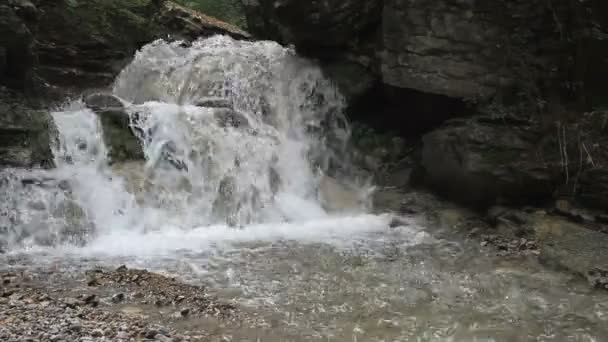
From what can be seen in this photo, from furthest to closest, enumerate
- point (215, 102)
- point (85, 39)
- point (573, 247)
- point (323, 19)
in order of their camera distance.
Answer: point (85, 39) → point (215, 102) → point (323, 19) → point (573, 247)

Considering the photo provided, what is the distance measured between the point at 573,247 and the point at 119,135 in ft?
23.9

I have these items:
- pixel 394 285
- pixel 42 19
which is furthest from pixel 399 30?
pixel 42 19

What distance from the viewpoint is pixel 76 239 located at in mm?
8562

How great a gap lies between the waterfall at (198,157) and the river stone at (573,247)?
2.79 meters

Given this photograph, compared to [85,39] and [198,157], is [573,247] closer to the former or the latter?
[198,157]

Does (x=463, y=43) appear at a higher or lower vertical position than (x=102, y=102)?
higher

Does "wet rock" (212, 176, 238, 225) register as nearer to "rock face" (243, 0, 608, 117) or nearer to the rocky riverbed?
the rocky riverbed

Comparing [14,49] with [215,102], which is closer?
[14,49]

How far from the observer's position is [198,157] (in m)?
10.6

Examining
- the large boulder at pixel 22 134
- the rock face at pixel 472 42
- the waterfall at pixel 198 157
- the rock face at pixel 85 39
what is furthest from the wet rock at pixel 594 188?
the rock face at pixel 85 39

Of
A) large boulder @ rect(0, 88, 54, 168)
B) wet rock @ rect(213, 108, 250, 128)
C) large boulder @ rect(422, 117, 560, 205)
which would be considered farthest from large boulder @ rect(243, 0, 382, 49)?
large boulder @ rect(0, 88, 54, 168)

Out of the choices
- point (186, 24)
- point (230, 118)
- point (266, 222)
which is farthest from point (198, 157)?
point (186, 24)

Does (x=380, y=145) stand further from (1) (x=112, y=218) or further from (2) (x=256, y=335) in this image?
(2) (x=256, y=335)

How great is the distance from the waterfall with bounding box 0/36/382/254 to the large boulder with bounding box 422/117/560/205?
1775 millimetres
